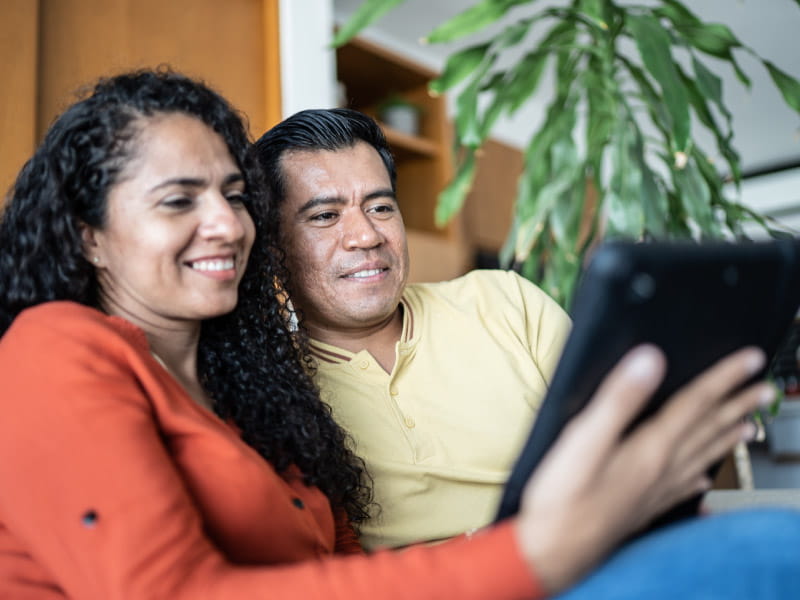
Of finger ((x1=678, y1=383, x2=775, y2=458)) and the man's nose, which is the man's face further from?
finger ((x1=678, y1=383, x2=775, y2=458))

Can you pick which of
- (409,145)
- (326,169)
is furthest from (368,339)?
(409,145)

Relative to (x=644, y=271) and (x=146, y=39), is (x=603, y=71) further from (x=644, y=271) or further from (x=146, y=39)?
(x=644, y=271)

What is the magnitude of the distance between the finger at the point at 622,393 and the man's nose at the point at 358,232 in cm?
80

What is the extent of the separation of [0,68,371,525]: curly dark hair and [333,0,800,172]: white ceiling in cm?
249

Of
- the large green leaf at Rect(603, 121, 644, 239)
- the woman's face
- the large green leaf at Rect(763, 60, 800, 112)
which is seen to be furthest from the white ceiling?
the woman's face

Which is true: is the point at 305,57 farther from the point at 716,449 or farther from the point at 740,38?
the point at 740,38

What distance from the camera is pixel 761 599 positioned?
0.54 metres

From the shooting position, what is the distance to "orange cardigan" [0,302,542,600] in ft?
1.94

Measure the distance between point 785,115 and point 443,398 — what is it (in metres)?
4.71

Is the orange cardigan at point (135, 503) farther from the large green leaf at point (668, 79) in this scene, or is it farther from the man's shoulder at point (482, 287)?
the large green leaf at point (668, 79)

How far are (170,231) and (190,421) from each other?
0.68ft

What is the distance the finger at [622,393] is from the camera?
57 centimetres

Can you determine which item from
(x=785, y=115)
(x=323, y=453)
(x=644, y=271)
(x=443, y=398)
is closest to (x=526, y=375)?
(x=443, y=398)

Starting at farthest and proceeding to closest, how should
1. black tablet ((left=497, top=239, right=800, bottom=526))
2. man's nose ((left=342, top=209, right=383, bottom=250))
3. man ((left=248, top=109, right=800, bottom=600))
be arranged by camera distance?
man's nose ((left=342, top=209, right=383, bottom=250))
man ((left=248, top=109, right=800, bottom=600))
black tablet ((left=497, top=239, right=800, bottom=526))
